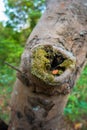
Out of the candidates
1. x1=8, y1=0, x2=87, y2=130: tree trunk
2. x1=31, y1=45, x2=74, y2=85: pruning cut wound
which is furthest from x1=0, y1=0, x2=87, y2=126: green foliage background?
x1=31, y1=45, x2=74, y2=85: pruning cut wound

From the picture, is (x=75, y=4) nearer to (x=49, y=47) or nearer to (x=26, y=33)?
(x=49, y=47)

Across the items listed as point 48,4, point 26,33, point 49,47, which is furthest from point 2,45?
point 49,47

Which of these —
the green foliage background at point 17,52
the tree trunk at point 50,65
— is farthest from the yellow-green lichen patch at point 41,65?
the green foliage background at point 17,52

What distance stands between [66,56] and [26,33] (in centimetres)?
435

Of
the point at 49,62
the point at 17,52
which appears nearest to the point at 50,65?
the point at 49,62

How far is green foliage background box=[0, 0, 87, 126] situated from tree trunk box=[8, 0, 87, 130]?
1.18m

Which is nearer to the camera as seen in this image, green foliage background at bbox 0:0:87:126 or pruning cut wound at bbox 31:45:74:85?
pruning cut wound at bbox 31:45:74:85

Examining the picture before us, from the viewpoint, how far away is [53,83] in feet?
2.34

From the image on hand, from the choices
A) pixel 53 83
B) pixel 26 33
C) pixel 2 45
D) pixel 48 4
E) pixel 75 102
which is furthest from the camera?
pixel 26 33

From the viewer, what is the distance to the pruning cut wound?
71cm

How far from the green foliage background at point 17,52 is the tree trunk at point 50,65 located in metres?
1.18

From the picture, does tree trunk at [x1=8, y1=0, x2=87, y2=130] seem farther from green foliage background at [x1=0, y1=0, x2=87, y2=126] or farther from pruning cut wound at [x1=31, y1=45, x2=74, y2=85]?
green foliage background at [x1=0, y1=0, x2=87, y2=126]

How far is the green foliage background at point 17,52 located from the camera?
225 centimetres

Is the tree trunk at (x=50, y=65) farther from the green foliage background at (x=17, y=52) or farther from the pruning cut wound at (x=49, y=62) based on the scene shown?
the green foliage background at (x=17, y=52)
